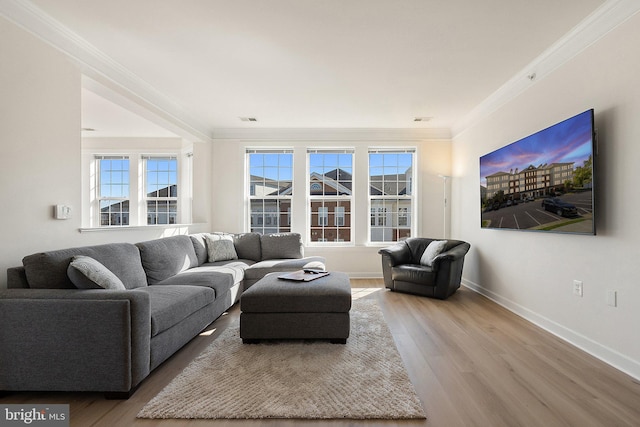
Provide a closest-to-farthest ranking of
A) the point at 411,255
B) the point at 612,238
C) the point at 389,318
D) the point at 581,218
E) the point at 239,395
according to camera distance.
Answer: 1. the point at 239,395
2. the point at 612,238
3. the point at 581,218
4. the point at 389,318
5. the point at 411,255

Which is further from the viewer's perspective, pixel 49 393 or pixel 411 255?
pixel 411 255

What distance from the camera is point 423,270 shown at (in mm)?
4430

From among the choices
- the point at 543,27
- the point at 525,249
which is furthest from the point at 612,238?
the point at 543,27

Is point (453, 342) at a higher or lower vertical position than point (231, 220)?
lower

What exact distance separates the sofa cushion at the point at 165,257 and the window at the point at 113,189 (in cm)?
255

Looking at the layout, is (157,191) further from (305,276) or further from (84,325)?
(84,325)

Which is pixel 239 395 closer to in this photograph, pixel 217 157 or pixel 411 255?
pixel 411 255

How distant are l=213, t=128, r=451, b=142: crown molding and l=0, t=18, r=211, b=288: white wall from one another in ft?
9.79

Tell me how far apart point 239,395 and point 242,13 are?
273 centimetres

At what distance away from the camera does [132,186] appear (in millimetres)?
6004

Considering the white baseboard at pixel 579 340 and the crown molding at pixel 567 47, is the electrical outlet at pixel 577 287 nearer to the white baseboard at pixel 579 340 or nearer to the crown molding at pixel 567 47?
the white baseboard at pixel 579 340

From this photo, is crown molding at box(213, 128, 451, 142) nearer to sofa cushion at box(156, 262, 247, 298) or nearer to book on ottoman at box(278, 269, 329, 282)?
sofa cushion at box(156, 262, 247, 298)

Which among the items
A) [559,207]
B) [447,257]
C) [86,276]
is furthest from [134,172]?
[559,207]

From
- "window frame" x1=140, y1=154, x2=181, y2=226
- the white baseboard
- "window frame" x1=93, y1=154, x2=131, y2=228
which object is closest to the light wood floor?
the white baseboard
